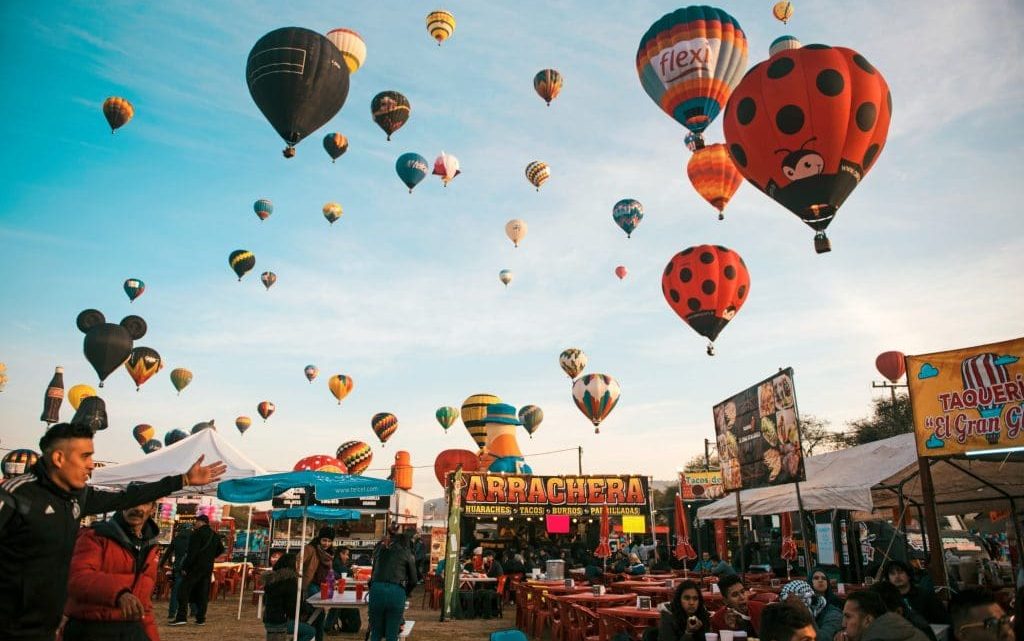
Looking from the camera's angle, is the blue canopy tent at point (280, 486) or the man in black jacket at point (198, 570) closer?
the blue canopy tent at point (280, 486)

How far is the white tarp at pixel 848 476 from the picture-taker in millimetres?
12508

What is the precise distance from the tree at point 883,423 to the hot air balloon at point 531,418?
2896cm

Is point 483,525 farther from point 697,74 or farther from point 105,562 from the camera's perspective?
point 105,562

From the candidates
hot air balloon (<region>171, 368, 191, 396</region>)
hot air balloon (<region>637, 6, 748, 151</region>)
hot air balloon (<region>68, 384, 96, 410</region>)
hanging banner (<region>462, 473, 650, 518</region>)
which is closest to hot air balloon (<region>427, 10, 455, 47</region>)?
hot air balloon (<region>637, 6, 748, 151</region>)

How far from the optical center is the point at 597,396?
30.3 m

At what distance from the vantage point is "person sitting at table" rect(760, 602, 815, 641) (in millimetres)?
3227

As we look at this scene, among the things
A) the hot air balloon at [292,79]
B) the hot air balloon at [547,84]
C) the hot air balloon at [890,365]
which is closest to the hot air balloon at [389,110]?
the hot air balloon at [547,84]

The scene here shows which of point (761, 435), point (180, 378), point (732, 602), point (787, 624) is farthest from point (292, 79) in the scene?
point (180, 378)

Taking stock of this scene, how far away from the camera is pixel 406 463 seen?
49875 mm

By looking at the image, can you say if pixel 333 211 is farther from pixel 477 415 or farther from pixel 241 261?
pixel 477 415

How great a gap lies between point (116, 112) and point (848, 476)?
35592 millimetres

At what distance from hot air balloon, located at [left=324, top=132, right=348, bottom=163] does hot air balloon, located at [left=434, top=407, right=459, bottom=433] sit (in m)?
21.4

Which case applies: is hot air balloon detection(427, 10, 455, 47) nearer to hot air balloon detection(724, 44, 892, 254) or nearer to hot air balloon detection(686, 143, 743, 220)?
hot air balloon detection(686, 143, 743, 220)

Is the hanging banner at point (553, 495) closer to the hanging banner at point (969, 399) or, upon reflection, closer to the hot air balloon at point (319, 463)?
the hot air balloon at point (319, 463)
